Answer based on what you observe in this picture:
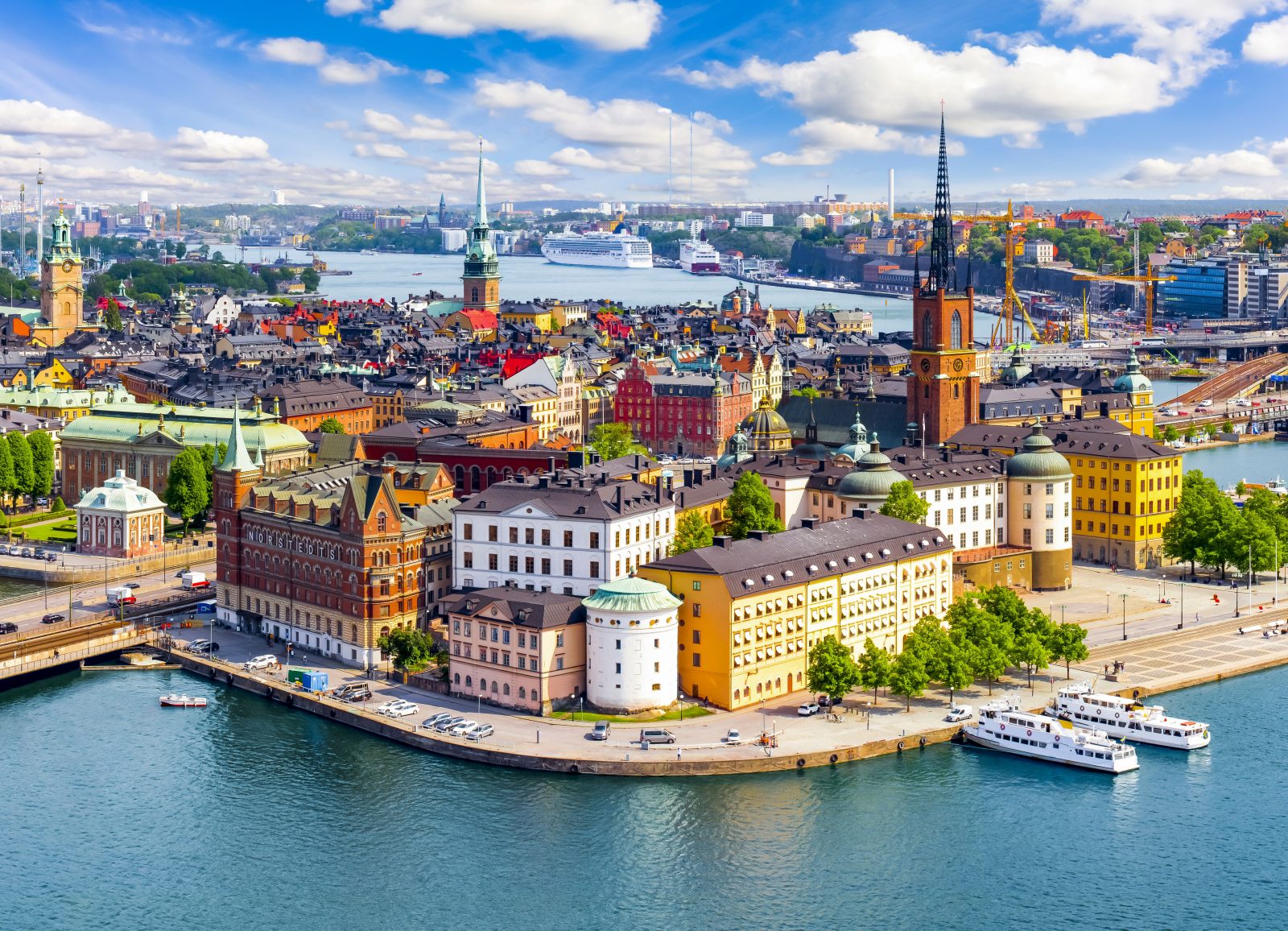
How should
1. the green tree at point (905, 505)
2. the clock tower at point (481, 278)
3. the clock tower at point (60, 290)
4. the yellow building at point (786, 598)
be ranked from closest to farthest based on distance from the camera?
the yellow building at point (786, 598) → the green tree at point (905, 505) → the clock tower at point (60, 290) → the clock tower at point (481, 278)

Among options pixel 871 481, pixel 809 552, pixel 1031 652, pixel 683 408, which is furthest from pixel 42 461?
pixel 1031 652

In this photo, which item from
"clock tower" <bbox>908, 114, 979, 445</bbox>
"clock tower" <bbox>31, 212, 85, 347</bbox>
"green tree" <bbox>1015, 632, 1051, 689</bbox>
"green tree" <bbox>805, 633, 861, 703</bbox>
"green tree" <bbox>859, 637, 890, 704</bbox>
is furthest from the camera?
"clock tower" <bbox>31, 212, 85, 347</bbox>

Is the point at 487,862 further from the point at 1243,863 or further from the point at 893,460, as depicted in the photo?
the point at 893,460

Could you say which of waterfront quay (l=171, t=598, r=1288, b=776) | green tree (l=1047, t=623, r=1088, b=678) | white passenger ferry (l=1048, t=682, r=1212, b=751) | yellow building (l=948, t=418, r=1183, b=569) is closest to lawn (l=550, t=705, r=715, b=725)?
waterfront quay (l=171, t=598, r=1288, b=776)

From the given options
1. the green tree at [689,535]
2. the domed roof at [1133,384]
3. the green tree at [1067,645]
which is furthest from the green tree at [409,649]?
the domed roof at [1133,384]

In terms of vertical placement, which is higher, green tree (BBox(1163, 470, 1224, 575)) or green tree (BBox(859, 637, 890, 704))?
green tree (BBox(1163, 470, 1224, 575))

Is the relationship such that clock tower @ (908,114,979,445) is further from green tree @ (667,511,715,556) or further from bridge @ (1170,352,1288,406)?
bridge @ (1170,352,1288,406)

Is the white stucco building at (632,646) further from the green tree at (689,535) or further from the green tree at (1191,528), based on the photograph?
the green tree at (1191,528)

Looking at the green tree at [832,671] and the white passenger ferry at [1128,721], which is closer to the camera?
the white passenger ferry at [1128,721]
